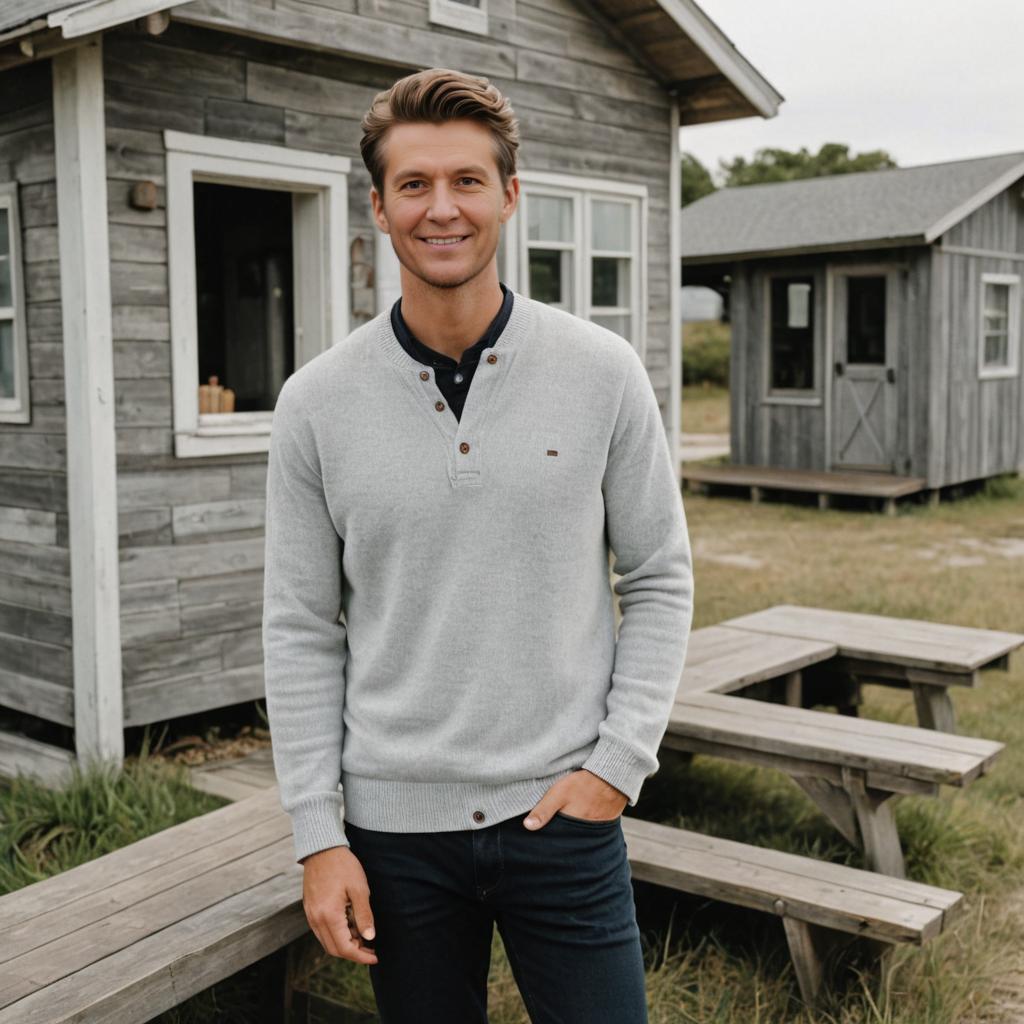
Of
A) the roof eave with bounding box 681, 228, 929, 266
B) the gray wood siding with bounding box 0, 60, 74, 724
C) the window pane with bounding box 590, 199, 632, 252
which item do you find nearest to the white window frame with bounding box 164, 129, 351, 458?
the gray wood siding with bounding box 0, 60, 74, 724

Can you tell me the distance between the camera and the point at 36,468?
641cm

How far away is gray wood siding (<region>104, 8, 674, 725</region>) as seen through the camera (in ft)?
20.4

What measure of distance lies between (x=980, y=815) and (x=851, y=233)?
11.0 metres

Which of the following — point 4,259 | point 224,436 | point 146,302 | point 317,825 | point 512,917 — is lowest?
point 512,917

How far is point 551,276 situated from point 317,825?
6709 mm

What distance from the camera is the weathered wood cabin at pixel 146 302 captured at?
6047 millimetres

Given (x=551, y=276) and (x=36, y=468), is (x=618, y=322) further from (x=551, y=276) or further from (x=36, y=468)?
(x=36, y=468)

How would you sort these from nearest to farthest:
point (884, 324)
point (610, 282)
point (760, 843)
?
point (760, 843) < point (610, 282) < point (884, 324)

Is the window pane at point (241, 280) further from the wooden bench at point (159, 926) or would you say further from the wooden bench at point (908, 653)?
the wooden bench at point (159, 926)

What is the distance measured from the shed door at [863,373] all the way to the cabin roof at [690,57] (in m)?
6.97

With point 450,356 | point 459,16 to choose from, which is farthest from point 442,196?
point 459,16

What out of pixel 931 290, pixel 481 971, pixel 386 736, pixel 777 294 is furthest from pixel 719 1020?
pixel 777 294

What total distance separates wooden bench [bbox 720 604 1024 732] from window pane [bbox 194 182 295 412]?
4.15 metres

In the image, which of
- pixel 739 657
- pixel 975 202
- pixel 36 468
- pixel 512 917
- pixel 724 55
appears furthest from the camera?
pixel 975 202
